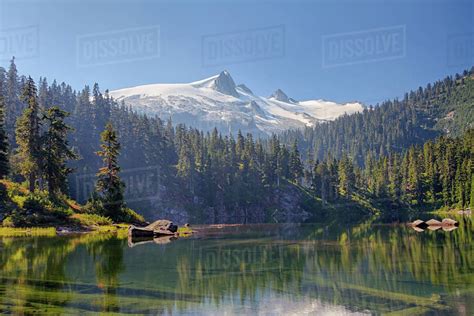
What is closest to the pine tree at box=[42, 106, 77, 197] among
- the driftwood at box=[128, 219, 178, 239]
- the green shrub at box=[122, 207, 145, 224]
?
the green shrub at box=[122, 207, 145, 224]

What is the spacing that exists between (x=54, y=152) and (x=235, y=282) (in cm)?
5056

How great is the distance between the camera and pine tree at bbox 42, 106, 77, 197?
61.0 meters

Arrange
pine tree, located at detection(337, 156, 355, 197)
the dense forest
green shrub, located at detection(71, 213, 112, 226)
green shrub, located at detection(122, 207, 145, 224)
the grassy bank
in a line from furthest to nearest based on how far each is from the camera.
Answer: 1. pine tree, located at detection(337, 156, 355, 197)
2. the dense forest
3. green shrub, located at detection(122, 207, 145, 224)
4. green shrub, located at detection(71, 213, 112, 226)
5. the grassy bank

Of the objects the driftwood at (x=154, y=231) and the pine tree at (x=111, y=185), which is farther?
the pine tree at (x=111, y=185)

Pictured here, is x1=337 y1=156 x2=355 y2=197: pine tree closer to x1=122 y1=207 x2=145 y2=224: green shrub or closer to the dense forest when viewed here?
the dense forest

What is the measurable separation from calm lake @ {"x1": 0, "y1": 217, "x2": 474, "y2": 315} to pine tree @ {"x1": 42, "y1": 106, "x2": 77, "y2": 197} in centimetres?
3159

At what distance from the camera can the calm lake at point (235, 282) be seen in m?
14.6

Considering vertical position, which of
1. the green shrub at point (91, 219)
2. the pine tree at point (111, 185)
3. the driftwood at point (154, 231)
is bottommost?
the driftwood at point (154, 231)

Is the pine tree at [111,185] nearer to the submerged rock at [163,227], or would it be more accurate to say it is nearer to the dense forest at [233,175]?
the submerged rock at [163,227]

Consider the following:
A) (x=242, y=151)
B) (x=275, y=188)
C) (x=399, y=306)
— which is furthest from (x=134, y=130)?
(x=399, y=306)

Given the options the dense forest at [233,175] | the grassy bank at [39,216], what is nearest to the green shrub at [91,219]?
the grassy bank at [39,216]

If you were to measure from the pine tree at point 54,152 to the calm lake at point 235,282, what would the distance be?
3159cm

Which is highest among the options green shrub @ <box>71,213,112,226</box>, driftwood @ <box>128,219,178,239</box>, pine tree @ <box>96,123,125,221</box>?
pine tree @ <box>96,123,125,221</box>

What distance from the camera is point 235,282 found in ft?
64.2
